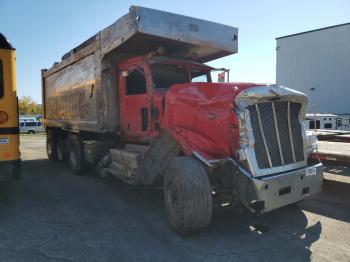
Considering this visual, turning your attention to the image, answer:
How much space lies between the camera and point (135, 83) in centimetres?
731

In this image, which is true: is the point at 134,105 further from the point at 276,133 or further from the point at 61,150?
the point at 61,150

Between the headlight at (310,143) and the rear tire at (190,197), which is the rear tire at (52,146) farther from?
the headlight at (310,143)

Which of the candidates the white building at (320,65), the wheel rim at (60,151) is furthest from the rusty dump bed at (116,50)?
the white building at (320,65)

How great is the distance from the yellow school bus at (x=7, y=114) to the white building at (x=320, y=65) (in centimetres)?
2863

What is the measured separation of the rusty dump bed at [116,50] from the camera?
6648 mm

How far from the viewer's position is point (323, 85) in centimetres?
3094

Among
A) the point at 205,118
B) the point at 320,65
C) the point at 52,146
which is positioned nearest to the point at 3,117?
the point at 205,118

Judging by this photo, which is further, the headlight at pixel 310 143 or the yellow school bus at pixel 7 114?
the yellow school bus at pixel 7 114

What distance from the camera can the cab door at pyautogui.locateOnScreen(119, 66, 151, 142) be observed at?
6938mm

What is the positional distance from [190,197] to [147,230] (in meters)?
0.97

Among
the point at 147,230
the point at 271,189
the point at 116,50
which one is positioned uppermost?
the point at 116,50

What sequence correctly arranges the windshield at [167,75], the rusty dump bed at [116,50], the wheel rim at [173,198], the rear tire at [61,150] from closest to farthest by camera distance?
1. the wheel rim at [173,198]
2. the rusty dump bed at [116,50]
3. the windshield at [167,75]
4. the rear tire at [61,150]

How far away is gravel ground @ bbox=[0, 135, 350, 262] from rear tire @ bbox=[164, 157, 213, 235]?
225mm

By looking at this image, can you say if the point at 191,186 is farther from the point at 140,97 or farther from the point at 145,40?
the point at 145,40
